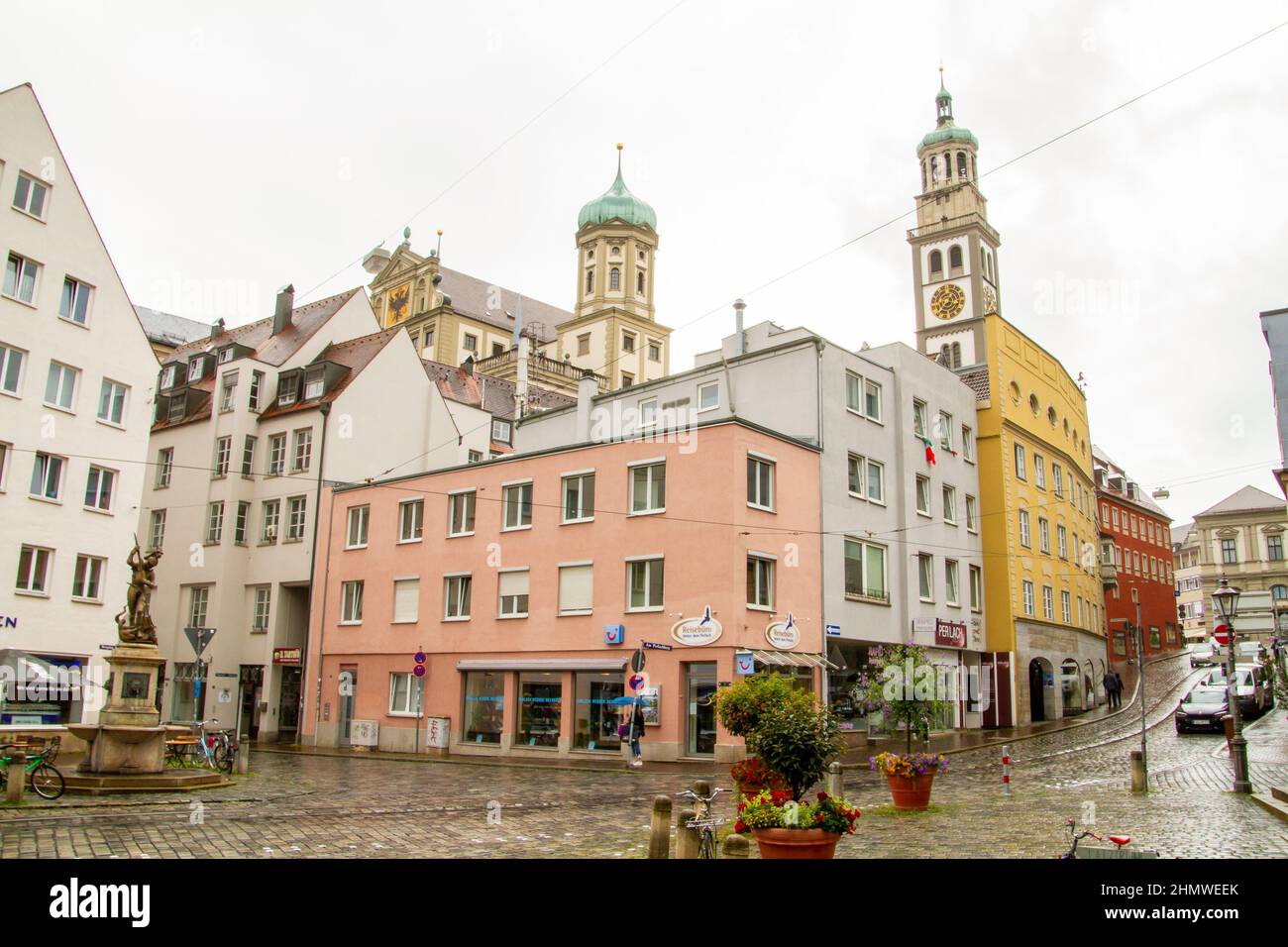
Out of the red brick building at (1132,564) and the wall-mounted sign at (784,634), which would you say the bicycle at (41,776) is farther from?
the red brick building at (1132,564)

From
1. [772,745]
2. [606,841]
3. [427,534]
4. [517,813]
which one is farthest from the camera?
[427,534]

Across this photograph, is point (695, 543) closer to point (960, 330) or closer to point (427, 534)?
point (427, 534)

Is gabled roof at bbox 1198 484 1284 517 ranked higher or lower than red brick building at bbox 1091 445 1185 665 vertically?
higher

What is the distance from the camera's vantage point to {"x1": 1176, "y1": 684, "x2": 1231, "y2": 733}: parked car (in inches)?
1305

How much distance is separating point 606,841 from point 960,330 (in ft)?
246

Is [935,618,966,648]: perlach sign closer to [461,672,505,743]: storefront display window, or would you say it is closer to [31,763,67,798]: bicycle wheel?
[461,672,505,743]: storefront display window

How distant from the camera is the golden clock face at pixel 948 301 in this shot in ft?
280

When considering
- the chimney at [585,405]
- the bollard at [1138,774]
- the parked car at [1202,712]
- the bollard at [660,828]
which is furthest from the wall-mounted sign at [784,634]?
the bollard at [660,828]

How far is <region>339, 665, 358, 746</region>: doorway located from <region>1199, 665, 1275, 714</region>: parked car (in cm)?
3063

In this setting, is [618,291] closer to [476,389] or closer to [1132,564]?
[476,389]

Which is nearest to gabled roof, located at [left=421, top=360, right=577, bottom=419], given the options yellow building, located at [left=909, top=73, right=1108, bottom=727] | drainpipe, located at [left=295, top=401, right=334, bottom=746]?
drainpipe, located at [left=295, top=401, right=334, bottom=746]

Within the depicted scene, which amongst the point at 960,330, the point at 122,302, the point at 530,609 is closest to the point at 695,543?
the point at 530,609

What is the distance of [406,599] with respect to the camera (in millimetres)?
38406

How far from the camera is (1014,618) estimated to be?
4278 cm
